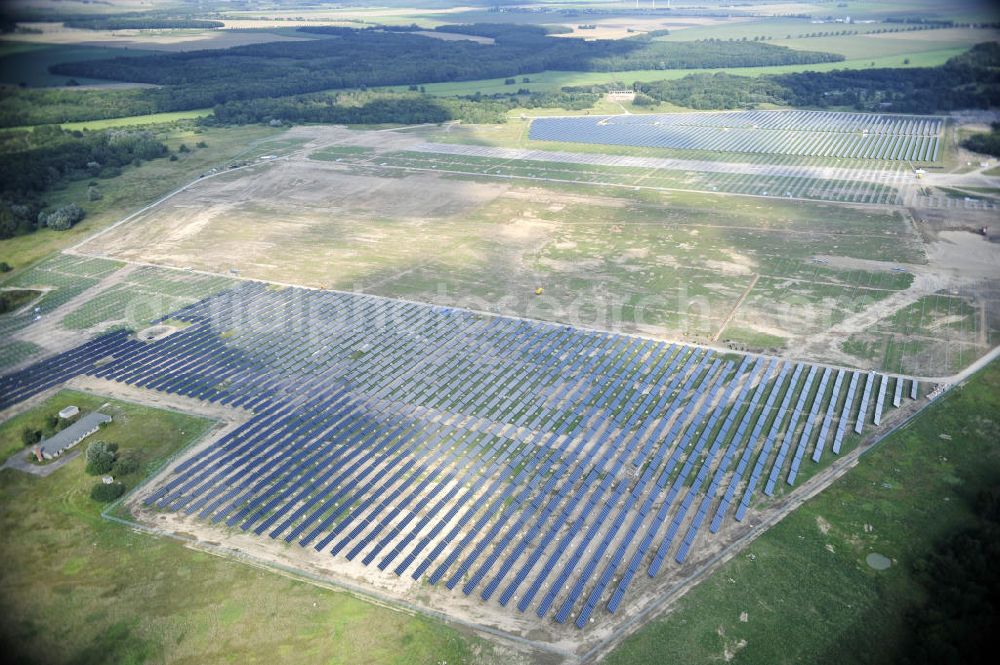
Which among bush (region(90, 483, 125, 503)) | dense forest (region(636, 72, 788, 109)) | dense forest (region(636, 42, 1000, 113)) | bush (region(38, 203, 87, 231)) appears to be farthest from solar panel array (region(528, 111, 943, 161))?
bush (region(90, 483, 125, 503))

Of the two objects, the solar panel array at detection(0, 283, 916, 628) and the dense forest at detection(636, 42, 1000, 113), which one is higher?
the dense forest at detection(636, 42, 1000, 113)

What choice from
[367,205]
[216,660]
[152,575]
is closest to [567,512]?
[216,660]

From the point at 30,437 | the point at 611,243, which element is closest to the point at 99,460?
the point at 30,437

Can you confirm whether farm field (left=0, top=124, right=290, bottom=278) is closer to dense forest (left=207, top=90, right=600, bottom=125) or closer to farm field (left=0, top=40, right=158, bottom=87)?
dense forest (left=207, top=90, right=600, bottom=125)

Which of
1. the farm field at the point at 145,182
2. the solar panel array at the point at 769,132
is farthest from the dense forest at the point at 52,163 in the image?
the solar panel array at the point at 769,132

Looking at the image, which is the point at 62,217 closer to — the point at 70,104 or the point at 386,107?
the point at 386,107

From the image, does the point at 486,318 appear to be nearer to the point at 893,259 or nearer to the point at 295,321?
the point at 295,321
